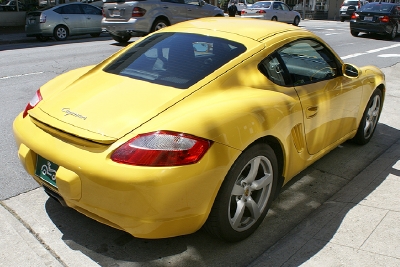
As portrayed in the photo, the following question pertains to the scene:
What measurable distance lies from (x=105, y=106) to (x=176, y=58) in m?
0.83

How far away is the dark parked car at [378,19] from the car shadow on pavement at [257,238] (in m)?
16.3

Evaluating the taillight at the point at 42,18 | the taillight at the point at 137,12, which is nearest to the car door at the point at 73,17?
the taillight at the point at 42,18

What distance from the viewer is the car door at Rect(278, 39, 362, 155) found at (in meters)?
3.53

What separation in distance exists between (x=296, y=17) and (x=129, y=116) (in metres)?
25.7

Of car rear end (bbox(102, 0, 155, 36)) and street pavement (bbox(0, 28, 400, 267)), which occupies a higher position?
car rear end (bbox(102, 0, 155, 36))

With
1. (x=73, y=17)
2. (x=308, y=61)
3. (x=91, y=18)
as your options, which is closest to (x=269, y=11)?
(x=91, y=18)

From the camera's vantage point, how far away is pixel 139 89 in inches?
119

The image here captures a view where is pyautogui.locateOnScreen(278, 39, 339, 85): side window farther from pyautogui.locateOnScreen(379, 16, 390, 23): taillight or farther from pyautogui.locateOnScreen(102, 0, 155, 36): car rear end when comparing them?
pyautogui.locateOnScreen(379, 16, 390, 23): taillight

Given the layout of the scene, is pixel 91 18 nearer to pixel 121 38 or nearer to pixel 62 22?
pixel 62 22

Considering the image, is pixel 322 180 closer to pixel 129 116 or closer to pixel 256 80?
pixel 256 80

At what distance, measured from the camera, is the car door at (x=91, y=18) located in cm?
1744

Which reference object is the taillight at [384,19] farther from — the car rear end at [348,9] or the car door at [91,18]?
the car rear end at [348,9]

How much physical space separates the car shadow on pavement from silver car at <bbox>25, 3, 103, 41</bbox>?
14.5 m

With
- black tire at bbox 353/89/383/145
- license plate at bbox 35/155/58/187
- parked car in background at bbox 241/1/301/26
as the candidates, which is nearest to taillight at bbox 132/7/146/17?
black tire at bbox 353/89/383/145
